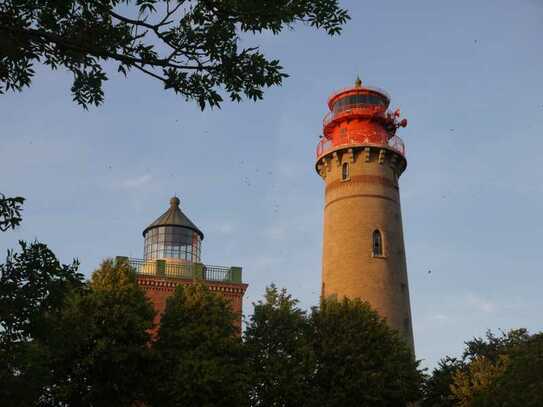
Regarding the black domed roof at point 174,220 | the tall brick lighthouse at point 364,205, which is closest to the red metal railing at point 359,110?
the tall brick lighthouse at point 364,205

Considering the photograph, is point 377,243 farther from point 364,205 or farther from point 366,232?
point 364,205

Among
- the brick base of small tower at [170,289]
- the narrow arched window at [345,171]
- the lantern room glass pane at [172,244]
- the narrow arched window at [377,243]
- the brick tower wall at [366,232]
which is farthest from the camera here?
the narrow arched window at [345,171]

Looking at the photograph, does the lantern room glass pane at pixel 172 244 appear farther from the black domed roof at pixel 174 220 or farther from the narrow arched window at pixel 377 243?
the narrow arched window at pixel 377 243

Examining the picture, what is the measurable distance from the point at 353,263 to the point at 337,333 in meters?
7.08

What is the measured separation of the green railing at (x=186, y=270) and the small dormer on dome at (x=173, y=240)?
65cm

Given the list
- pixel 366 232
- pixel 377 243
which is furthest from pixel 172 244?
pixel 377 243

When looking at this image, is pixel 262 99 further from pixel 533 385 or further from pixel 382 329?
pixel 382 329

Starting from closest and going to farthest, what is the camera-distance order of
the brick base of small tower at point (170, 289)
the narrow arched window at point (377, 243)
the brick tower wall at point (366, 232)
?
1. the brick base of small tower at point (170, 289)
2. the brick tower wall at point (366, 232)
3. the narrow arched window at point (377, 243)

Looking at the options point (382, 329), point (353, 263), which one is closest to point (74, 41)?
point (382, 329)

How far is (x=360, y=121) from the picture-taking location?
43.2m

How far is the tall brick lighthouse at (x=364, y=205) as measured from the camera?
38.8 m

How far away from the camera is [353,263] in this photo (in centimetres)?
3909

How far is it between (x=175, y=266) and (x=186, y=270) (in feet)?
2.05

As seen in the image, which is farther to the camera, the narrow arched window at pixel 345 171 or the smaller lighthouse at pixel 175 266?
the narrow arched window at pixel 345 171
